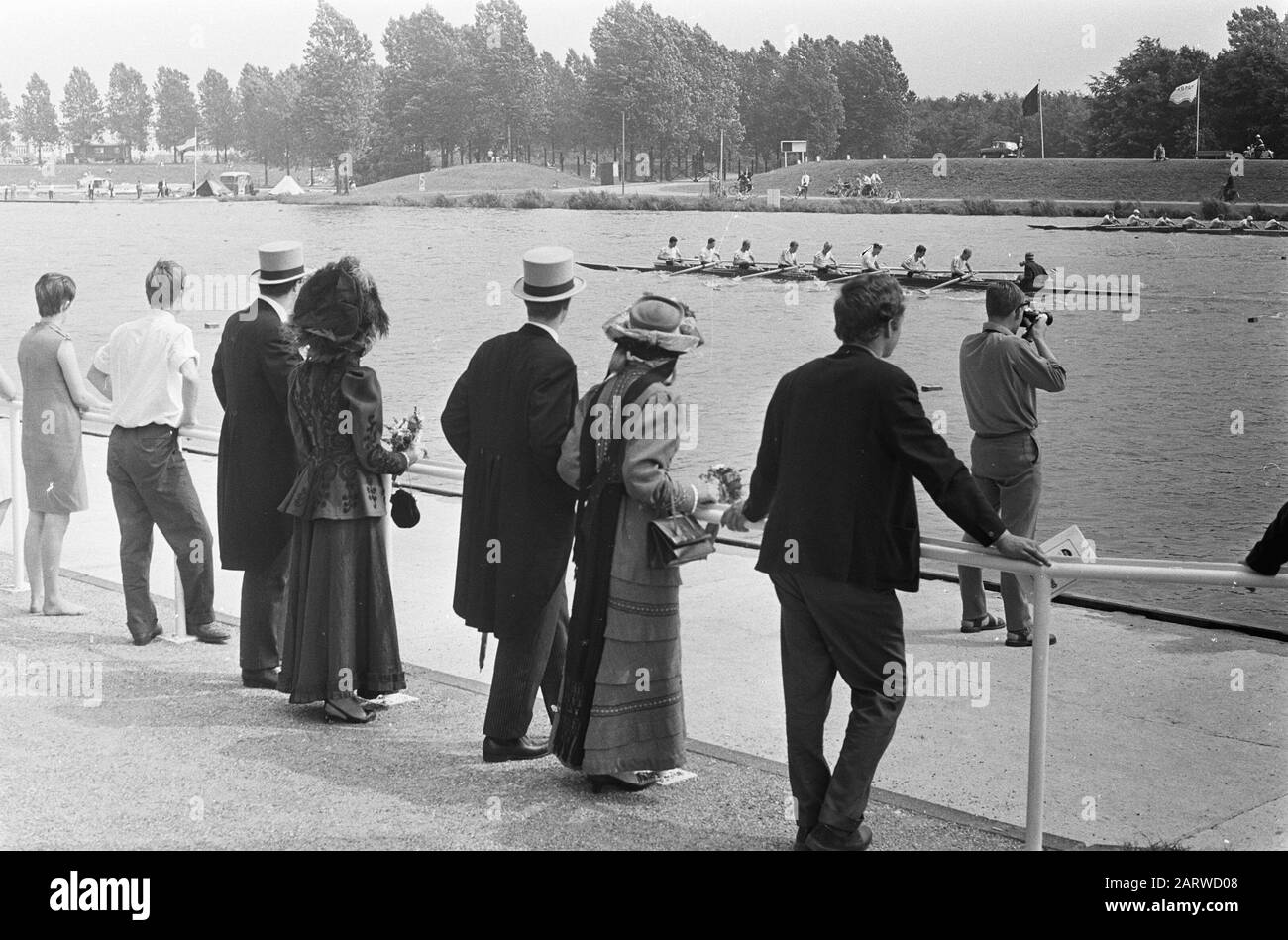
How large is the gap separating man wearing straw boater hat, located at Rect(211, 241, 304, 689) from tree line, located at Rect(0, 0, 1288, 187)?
37484 millimetres

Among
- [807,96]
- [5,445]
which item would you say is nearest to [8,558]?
[5,445]

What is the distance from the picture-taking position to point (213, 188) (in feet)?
297

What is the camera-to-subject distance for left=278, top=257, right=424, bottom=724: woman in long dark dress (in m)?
5.21

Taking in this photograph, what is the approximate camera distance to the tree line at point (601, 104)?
4391 cm

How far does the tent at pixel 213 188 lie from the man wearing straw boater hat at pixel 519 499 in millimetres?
90128

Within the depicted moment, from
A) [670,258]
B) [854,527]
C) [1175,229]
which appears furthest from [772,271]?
[854,527]

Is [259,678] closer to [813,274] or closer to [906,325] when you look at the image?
[906,325]

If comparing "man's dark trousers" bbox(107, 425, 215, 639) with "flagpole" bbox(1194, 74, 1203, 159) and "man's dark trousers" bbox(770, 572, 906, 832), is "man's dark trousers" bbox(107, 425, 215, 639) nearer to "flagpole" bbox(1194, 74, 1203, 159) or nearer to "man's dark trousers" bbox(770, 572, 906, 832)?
"man's dark trousers" bbox(770, 572, 906, 832)

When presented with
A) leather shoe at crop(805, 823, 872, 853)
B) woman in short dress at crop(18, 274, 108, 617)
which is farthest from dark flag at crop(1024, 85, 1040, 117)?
leather shoe at crop(805, 823, 872, 853)

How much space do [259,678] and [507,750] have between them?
4.72 feet

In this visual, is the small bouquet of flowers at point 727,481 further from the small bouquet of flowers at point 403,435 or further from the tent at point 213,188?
the tent at point 213,188

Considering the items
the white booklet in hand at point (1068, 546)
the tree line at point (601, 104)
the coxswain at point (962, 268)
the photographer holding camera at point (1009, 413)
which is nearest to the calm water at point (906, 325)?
the coxswain at point (962, 268)

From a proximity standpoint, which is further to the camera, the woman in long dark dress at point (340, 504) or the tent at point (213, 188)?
the tent at point (213, 188)
